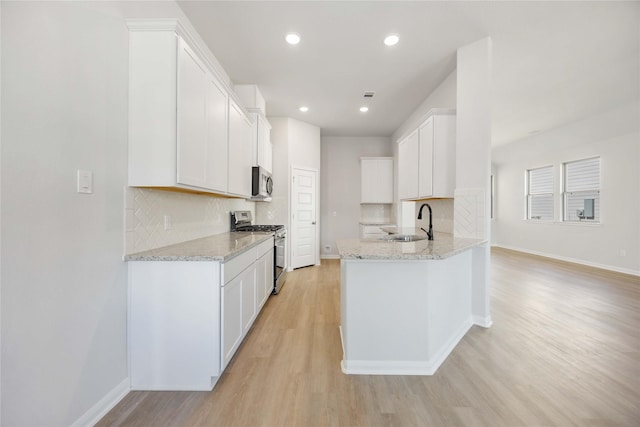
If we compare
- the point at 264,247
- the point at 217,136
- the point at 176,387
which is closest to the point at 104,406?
the point at 176,387

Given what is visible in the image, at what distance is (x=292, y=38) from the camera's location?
2752mm

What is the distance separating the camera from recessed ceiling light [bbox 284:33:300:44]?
8.88ft

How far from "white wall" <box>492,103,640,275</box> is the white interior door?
5617 mm

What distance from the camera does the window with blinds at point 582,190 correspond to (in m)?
5.31

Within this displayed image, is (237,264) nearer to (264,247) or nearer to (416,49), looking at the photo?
(264,247)

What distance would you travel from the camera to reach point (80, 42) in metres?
1.38

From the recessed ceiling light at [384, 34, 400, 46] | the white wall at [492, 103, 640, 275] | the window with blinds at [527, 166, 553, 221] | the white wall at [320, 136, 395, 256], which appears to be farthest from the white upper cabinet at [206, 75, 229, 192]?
the window with blinds at [527, 166, 553, 221]

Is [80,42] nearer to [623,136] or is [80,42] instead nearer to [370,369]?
[370,369]

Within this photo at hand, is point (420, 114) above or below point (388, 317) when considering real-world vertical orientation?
above

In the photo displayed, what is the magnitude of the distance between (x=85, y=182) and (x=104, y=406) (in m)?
1.30

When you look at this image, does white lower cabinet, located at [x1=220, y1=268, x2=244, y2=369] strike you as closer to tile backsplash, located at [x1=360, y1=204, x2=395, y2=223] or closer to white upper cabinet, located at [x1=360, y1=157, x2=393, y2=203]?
white upper cabinet, located at [x1=360, y1=157, x2=393, y2=203]

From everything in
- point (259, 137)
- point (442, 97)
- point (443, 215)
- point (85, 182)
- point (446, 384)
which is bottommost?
point (446, 384)

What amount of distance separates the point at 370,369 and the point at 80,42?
268cm

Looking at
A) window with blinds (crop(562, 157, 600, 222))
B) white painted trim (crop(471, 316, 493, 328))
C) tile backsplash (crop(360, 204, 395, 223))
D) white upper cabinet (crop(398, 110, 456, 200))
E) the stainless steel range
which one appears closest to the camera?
white painted trim (crop(471, 316, 493, 328))
